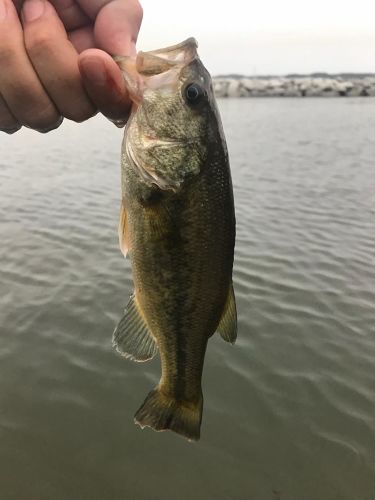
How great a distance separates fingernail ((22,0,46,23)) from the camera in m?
2.22

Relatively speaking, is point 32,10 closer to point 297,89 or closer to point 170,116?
point 170,116

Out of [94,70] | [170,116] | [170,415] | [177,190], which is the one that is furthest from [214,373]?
[94,70]

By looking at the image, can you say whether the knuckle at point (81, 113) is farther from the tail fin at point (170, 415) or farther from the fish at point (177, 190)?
the tail fin at point (170, 415)

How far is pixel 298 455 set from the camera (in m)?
5.08

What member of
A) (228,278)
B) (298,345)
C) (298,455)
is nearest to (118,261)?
(298,345)

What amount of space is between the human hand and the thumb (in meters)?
0.07

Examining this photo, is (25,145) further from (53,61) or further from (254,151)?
(53,61)

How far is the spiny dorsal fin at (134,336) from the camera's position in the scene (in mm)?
2623

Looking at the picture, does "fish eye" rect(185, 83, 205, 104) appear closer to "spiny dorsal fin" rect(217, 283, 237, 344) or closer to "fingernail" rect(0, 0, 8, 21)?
"fingernail" rect(0, 0, 8, 21)

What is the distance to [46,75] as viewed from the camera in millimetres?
2209

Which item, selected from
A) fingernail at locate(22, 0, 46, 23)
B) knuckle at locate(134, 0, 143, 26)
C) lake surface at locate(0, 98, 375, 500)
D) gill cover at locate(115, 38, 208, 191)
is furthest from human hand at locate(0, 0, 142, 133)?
lake surface at locate(0, 98, 375, 500)

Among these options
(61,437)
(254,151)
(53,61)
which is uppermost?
(53,61)

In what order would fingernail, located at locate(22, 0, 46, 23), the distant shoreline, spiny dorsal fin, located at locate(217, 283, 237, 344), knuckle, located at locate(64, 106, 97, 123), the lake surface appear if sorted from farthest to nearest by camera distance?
the distant shoreline < the lake surface < spiny dorsal fin, located at locate(217, 283, 237, 344) < knuckle, located at locate(64, 106, 97, 123) < fingernail, located at locate(22, 0, 46, 23)

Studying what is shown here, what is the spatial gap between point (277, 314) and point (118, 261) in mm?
3520
